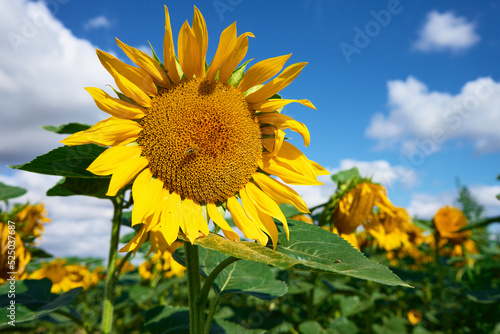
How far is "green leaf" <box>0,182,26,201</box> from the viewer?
2.61 m

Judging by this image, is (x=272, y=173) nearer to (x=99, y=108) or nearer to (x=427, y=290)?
(x=99, y=108)

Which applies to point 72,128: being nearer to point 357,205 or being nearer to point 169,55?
point 169,55

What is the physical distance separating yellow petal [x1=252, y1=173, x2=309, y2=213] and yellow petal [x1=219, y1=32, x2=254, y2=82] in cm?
45

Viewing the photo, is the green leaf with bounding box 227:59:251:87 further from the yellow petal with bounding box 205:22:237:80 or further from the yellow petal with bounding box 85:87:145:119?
the yellow petal with bounding box 85:87:145:119

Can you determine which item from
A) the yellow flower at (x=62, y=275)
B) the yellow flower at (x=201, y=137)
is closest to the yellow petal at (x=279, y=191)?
the yellow flower at (x=201, y=137)

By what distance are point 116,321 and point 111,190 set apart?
171 inches

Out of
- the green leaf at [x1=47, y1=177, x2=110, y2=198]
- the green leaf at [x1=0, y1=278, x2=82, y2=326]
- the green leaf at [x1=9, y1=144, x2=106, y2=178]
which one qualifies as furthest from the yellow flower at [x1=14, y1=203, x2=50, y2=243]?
the green leaf at [x1=9, y1=144, x2=106, y2=178]

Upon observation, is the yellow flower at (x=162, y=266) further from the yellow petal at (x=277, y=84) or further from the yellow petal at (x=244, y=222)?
the yellow petal at (x=277, y=84)

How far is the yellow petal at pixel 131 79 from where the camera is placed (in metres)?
1.33

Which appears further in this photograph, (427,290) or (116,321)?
(427,290)

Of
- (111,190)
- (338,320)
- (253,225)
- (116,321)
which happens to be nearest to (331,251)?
(253,225)

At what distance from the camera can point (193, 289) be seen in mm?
1474

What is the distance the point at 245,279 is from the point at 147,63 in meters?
1.25

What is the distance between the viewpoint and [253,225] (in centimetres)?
140
